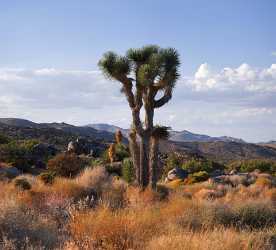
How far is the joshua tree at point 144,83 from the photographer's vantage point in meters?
20.0

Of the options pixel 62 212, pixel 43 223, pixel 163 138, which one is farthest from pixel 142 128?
pixel 43 223

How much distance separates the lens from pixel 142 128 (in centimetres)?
Answer: 2034

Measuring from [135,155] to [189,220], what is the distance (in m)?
10.5

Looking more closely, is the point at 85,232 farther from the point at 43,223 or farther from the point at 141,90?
the point at 141,90

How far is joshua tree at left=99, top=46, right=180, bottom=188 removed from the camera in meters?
20.0

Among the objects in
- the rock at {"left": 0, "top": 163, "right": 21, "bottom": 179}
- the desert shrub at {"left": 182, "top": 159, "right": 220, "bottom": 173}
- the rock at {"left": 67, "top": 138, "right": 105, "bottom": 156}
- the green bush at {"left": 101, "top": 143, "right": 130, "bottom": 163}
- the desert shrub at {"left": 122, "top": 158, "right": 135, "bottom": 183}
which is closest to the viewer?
the rock at {"left": 0, "top": 163, "right": 21, "bottom": 179}

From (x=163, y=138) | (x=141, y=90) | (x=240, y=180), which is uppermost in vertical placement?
(x=141, y=90)

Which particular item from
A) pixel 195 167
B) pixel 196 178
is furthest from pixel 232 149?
pixel 196 178

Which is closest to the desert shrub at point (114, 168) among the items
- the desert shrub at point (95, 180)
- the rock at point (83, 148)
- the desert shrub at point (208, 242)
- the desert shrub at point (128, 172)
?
the desert shrub at point (128, 172)

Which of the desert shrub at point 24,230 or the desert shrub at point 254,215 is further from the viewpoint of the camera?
the desert shrub at point 254,215

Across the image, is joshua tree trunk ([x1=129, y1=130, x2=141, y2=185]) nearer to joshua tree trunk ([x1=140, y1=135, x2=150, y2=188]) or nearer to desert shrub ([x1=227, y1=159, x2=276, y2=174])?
joshua tree trunk ([x1=140, y1=135, x2=150, y2=188])

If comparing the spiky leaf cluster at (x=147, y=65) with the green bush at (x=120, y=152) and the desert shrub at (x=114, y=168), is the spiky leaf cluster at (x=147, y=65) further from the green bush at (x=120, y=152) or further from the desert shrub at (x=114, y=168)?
the green bush at (x=120, y=152)

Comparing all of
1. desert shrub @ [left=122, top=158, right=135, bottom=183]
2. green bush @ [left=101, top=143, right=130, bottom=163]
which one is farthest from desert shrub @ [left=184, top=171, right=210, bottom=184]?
green bush @ [left=101, top=143, right=130, bottom=163]

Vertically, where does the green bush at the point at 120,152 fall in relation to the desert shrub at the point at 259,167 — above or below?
above
